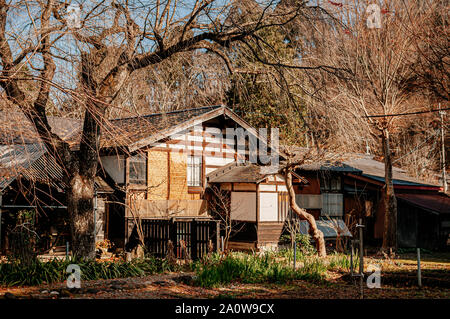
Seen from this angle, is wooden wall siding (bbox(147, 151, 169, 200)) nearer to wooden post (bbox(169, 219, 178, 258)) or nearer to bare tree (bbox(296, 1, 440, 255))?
wooden post (bbox(169, 219, 178, 258))

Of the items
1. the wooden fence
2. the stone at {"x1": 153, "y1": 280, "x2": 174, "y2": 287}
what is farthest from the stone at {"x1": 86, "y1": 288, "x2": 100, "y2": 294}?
the wooden fence

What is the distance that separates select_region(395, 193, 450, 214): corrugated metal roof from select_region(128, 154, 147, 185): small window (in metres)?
12.8

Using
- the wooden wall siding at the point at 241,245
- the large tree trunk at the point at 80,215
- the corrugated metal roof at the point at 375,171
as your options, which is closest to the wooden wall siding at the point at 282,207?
the wooden wall siding at the point at 241,245

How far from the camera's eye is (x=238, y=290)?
34.9 feet

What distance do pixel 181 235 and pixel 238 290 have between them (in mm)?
6630

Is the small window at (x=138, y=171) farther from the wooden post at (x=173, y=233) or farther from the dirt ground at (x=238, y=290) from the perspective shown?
the dirt ground at (x=238, y=290)

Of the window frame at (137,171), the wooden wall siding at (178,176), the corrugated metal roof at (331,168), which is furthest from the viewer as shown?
the corrugated metal roof at (331,168)

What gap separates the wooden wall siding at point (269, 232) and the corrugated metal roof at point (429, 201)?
7.39m

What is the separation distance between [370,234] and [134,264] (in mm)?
15445

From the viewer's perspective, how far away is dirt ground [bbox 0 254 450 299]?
952 centimetres

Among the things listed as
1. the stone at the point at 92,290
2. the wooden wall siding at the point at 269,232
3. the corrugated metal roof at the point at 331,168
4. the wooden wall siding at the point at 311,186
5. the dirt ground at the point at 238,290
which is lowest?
the dirt ground at the point at 238,290

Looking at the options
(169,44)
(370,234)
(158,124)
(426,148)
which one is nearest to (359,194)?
(370,234)

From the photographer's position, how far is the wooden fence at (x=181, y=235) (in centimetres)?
1633
